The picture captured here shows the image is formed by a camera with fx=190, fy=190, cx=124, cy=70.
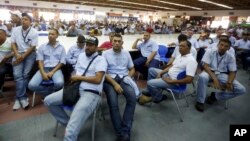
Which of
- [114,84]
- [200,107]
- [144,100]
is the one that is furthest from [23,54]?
[200,107]

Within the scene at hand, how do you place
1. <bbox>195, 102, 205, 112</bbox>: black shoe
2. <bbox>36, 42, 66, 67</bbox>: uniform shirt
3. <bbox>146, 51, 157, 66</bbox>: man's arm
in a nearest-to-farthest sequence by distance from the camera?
1. <bbox>36, 42, 66, 67</bbox>: uniform shirt
2. <bbox>195, 102, 205, 112</bbox>: black shoe
3. <bbox>146, 51, 157, 66</bbox>: man's arm

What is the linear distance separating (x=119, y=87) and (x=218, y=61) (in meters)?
2.16

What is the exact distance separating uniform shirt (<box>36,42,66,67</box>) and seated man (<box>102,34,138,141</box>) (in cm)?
98

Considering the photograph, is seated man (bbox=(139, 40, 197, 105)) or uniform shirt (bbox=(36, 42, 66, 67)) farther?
uniform shirt (bbox=(36, 42, 66, 67))

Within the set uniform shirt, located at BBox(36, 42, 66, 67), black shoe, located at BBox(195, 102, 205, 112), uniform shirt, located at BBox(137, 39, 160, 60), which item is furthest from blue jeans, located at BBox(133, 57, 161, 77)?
uniform shirt, located at BBox(36, 42, 66, 67)

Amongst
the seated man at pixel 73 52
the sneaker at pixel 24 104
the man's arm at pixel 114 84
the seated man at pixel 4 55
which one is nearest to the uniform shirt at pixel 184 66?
the man's arm at pixel 114 84

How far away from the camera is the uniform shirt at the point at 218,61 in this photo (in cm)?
358

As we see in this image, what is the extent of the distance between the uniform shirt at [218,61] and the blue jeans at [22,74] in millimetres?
3339

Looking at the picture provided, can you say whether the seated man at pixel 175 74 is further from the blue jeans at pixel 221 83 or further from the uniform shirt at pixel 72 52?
the uniform shirt at pixel 72 52

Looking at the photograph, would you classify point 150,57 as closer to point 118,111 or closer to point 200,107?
point 200,107

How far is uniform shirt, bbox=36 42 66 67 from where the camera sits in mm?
3432

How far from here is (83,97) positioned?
2.38 metres

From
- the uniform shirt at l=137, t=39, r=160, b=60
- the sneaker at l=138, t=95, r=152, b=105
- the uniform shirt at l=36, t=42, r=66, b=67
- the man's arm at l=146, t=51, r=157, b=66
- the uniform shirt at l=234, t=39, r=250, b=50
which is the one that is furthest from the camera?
the uniform shirt at l=234, t=39, r=250, b=50

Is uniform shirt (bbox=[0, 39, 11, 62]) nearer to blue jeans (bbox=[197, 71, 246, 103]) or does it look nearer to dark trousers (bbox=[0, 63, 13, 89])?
dark trousers (bbox=[0, 63, 13, 89])
